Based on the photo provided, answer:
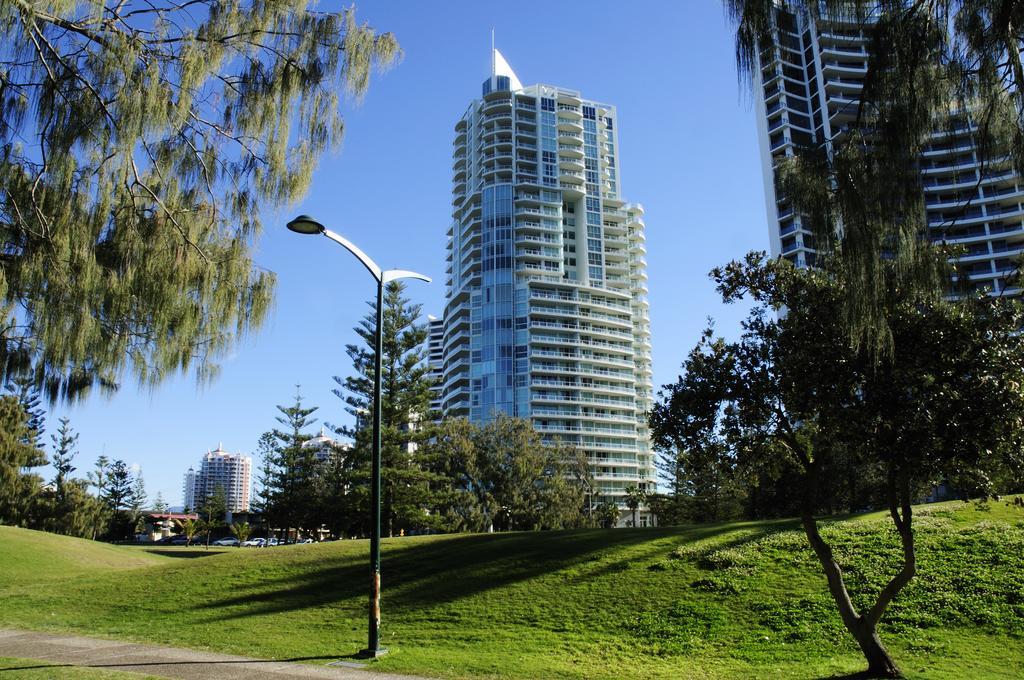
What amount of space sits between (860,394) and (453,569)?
13.1 meters

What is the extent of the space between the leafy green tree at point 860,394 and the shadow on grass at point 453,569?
7601 millimetres

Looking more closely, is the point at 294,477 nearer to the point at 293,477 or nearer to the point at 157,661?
the point at 293,477

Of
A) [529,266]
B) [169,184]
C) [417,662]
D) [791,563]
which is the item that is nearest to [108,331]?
[169,184]

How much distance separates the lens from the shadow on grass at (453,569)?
17.5 meters

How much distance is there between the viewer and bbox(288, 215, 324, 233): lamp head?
1090cm

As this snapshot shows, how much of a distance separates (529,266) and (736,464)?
88989mm

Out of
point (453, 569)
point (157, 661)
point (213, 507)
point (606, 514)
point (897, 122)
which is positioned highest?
point (897, 122)

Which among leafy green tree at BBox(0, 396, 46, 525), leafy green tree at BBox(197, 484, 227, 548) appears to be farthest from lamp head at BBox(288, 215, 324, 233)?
leafy green tree at BBox(197, 484, 227, 548)

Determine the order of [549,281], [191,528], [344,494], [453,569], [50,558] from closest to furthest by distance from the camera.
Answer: [453,569] < [50,558] < [344,494] < [191,528] < [549,281]

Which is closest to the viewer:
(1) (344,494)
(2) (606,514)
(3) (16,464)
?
(1) (344,494)

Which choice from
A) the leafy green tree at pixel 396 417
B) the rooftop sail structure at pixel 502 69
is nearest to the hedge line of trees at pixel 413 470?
the leafy green tree at pixel 396 417

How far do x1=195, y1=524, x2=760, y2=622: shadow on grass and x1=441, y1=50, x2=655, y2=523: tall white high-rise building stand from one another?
Answer: 68.9 meters

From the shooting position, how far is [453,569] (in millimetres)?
19781

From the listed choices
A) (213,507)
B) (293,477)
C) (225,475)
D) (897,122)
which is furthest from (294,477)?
(225,475)
